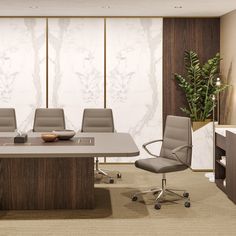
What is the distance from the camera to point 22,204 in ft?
16.5

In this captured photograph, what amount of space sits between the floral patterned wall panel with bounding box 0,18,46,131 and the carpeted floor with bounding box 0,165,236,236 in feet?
9.48

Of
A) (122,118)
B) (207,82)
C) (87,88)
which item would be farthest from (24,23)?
(207,82)

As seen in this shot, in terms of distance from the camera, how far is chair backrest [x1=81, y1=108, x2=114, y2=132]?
22.7ft

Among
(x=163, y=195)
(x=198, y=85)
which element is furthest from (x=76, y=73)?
(x=163, y=195)

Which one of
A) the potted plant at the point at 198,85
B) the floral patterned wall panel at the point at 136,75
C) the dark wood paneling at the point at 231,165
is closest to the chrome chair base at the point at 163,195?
the dark wood paneling at the point at 231,165

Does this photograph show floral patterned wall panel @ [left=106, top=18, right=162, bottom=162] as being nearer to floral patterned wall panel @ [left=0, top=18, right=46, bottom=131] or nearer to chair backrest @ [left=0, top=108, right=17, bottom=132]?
floral patterned wall panel @ [left=0, top=18, right=46, bottom=131]

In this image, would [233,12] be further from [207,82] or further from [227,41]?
[207,82]

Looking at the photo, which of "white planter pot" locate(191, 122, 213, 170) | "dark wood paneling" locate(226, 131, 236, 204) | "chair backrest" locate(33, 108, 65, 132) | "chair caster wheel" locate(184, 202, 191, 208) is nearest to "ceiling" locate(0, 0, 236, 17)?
"chair backrest" locate(33, 108, 65, 132)

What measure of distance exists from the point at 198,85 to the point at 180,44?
2.80 feet

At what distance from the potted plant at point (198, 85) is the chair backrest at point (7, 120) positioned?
9.75ft

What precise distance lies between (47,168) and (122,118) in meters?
3.49

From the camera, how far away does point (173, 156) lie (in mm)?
5496

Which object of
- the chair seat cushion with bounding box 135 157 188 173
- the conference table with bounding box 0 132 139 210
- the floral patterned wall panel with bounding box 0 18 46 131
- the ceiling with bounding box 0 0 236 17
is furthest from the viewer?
the floral patterned wall panel with bounding box 0 18 46 131

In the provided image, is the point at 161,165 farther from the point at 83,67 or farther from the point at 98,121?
the point at 83,67
